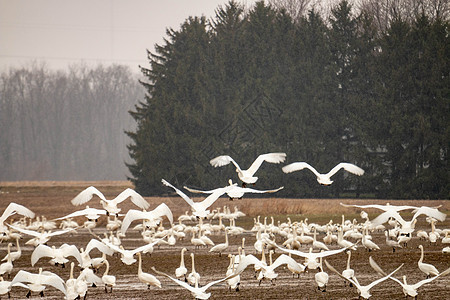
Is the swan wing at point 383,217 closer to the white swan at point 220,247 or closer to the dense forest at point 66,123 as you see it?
the white swan at point 220,247

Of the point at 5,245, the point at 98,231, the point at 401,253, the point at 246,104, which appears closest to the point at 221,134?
the point at 246,104

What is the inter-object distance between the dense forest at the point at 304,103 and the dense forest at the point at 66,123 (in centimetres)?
2533

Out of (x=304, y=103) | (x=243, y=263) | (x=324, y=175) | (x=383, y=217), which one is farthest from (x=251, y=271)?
(x=304, y=103)

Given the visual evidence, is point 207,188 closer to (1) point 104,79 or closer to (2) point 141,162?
(2) point 141,162

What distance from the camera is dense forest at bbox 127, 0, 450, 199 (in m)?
47.8

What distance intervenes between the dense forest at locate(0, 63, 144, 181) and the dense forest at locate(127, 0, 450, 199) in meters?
25.3

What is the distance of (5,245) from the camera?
26.3 m

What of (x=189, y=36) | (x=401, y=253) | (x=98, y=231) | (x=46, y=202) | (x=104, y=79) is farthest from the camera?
(x=104, y=79)

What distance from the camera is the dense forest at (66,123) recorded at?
80.2 meters

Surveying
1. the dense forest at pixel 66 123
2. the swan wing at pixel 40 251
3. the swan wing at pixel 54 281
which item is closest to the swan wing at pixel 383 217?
the swan wing at pixel 54 281

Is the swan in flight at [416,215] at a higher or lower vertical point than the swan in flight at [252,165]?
lower

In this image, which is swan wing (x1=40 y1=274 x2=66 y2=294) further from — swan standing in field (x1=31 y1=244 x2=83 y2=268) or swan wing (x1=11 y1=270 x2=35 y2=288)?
swan standing in field (x1=31 y1=244 x2=83 y2=268)

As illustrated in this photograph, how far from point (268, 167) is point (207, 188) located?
4.00m

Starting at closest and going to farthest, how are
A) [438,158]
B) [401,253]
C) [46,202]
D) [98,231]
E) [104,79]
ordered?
[401,253] → [98,231] → [46,202] → [438,158] → [104,79]
